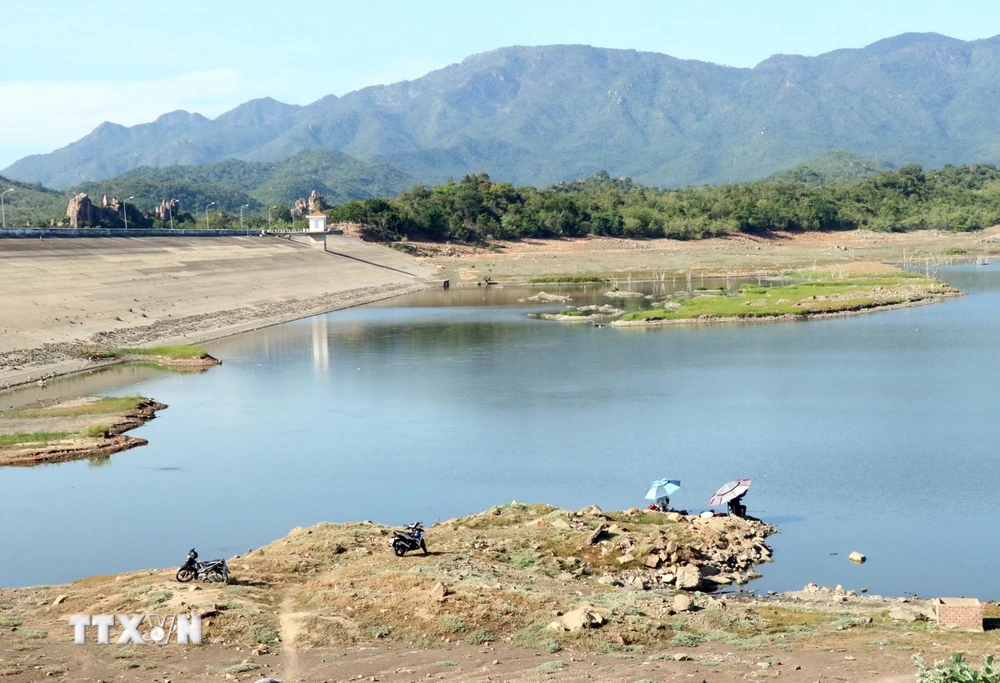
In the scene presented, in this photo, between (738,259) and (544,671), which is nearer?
(544,671)

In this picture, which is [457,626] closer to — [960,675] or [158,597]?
[158,597]

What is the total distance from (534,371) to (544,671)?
35943mm

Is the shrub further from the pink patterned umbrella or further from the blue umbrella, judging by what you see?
the blue umbrella

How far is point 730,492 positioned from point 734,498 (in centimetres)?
23

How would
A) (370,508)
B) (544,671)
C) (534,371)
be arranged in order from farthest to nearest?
(534,371)
(370,508)
(544,671)

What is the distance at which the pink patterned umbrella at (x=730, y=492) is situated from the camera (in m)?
26.8

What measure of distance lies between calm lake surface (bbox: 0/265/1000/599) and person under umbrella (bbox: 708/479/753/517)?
79cm

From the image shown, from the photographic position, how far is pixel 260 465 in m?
34.8

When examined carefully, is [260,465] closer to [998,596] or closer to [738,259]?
[998,596]

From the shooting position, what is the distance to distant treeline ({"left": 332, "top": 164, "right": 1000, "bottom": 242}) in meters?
141

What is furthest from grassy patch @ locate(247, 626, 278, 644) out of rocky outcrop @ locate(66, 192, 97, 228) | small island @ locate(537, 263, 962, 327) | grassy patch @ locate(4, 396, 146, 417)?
rocky outcrop @ locate(66, 192, 97, 228)

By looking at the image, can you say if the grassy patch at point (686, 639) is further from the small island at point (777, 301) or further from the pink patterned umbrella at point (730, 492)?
the small island at point (777, 301)

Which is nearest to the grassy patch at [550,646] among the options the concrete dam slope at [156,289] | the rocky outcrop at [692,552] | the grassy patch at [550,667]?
the grassy patch at [550,667]

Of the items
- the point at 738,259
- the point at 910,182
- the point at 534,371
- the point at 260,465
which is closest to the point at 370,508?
the point at 260,465
